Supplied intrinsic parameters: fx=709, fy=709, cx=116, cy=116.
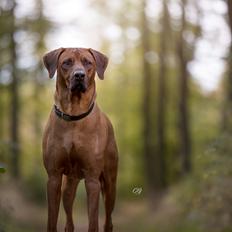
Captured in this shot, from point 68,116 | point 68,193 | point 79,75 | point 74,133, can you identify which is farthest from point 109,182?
point 79,75

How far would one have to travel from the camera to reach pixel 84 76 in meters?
7.49

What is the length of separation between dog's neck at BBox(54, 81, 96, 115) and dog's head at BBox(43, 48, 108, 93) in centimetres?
9

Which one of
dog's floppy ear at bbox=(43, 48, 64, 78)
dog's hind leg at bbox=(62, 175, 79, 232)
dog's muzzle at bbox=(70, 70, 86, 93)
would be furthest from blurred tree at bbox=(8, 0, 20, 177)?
dog's muzzle at bbox=(70, 70, 86, 93)

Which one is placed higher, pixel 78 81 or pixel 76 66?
pixel 76 66

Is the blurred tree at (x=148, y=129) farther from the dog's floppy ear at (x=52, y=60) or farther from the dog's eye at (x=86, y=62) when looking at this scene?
the dog's eye at (x=86, y=62)

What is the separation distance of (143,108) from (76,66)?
25.1 m

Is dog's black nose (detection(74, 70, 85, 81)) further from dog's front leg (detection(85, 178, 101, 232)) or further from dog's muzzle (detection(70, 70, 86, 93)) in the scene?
dog's front leg (detection(85, 178, 101, 232))

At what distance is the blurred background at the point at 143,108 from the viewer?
20172 mm

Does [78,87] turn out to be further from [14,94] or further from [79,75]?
[14,94]

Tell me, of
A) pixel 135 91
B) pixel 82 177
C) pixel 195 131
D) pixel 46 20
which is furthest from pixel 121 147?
pixel 82 177

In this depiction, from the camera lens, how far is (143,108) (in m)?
32.6

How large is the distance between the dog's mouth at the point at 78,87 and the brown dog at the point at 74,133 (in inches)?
1.2

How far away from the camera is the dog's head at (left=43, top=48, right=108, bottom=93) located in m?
7.49

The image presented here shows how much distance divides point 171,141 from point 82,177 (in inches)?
1147
